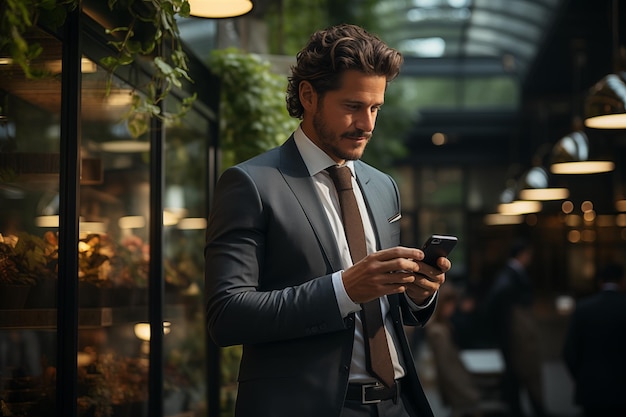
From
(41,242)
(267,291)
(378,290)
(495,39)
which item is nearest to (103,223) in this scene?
(41,242)

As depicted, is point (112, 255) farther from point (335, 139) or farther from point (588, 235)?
point (588, 235)

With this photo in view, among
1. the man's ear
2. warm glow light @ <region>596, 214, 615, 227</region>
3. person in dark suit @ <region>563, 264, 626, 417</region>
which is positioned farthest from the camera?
warm glow light @ <region>596, 214, 615, 227</region>

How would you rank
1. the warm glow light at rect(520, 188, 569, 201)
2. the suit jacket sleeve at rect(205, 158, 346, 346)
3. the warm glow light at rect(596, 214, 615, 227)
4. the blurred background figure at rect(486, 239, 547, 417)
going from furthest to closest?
the warm glow light at rect(596, 214, 615, 227) < the warm glow light at rect(520, 188, 569, 201) < the blurred background figure at rect(486, 239, 547, 417) < the suit jacket sleeve at rect(205, 158, 346, 346)

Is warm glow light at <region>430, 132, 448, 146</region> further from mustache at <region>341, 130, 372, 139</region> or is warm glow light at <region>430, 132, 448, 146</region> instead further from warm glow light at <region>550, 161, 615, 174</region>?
mustache at <region>341, 130, 372, 139</region>

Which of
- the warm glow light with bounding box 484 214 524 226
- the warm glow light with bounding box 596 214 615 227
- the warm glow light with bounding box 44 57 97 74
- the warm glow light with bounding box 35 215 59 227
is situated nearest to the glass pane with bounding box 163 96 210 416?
the warm glow light with bounding box 44 57 97 74

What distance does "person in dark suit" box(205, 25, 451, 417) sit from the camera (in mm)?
2098

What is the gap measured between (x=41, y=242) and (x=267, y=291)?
108 centimetres

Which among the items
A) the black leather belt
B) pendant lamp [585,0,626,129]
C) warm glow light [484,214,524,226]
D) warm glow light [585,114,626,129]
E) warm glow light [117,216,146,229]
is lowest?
the black leather belt

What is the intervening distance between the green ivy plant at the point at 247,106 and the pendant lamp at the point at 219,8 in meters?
1.57

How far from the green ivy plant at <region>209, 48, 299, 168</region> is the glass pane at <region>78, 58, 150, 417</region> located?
49.9 inches

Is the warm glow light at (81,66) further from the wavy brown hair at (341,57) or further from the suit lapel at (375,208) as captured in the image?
the suit lapel at (375,208)

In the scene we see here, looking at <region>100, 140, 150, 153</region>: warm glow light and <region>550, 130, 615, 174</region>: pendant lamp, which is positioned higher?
<region>550, 130, 615, 174</region>: pendant lamp

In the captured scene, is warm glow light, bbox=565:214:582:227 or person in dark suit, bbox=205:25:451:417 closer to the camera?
person in dark suit, bbox=205:25:451:417

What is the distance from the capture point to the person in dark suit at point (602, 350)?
6.99m
